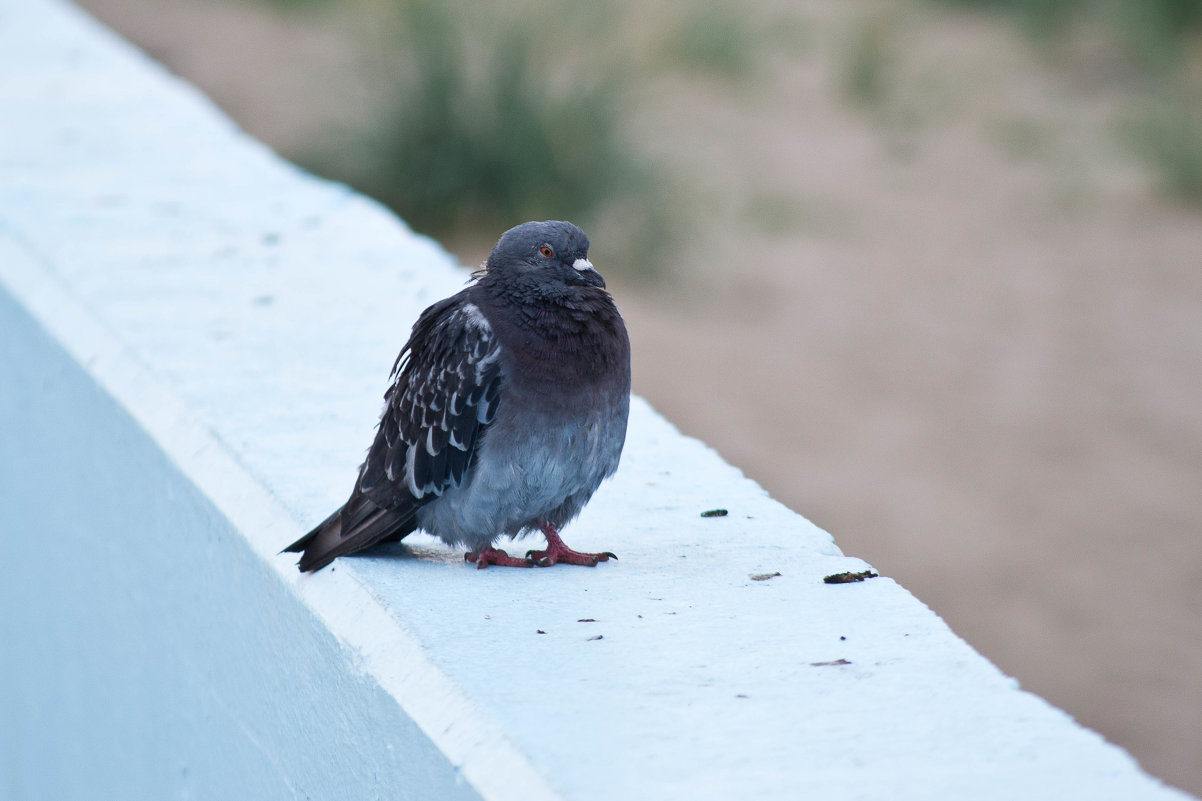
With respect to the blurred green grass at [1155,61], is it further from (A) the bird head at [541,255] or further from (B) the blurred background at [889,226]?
(A) the bird head at [541,255]

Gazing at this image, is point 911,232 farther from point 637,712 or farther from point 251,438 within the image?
point 637,712

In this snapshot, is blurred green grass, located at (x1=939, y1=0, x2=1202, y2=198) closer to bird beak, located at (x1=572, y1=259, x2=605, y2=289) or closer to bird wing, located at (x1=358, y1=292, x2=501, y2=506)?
bird beak, located at (x1=572, y1=259, x2=605, y2=289)

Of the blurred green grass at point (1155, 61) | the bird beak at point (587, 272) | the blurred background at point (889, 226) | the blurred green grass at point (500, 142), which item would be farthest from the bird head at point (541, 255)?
the blurred green grass at point (1155, 61)

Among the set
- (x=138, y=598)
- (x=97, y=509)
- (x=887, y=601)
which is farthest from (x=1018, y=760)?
(x=97, y=509)

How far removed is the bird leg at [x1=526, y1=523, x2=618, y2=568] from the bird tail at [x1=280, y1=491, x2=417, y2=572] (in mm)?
221

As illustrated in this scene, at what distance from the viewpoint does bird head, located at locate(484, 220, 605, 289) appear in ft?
6.72

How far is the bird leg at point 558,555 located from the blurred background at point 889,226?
10.0ft

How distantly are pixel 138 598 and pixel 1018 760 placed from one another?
1612mm

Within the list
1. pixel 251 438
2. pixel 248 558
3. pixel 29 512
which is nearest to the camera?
pixel 248 558

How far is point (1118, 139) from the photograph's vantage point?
922cm

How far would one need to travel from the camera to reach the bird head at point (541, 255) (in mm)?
2047

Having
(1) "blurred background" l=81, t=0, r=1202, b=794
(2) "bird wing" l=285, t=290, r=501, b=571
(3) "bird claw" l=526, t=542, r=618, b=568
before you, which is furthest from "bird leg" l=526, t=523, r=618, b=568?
(1) "blurred background" l=81, t=0, r=1202, b=794

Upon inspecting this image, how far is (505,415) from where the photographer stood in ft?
6.51

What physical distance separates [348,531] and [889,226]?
6.99 metres
